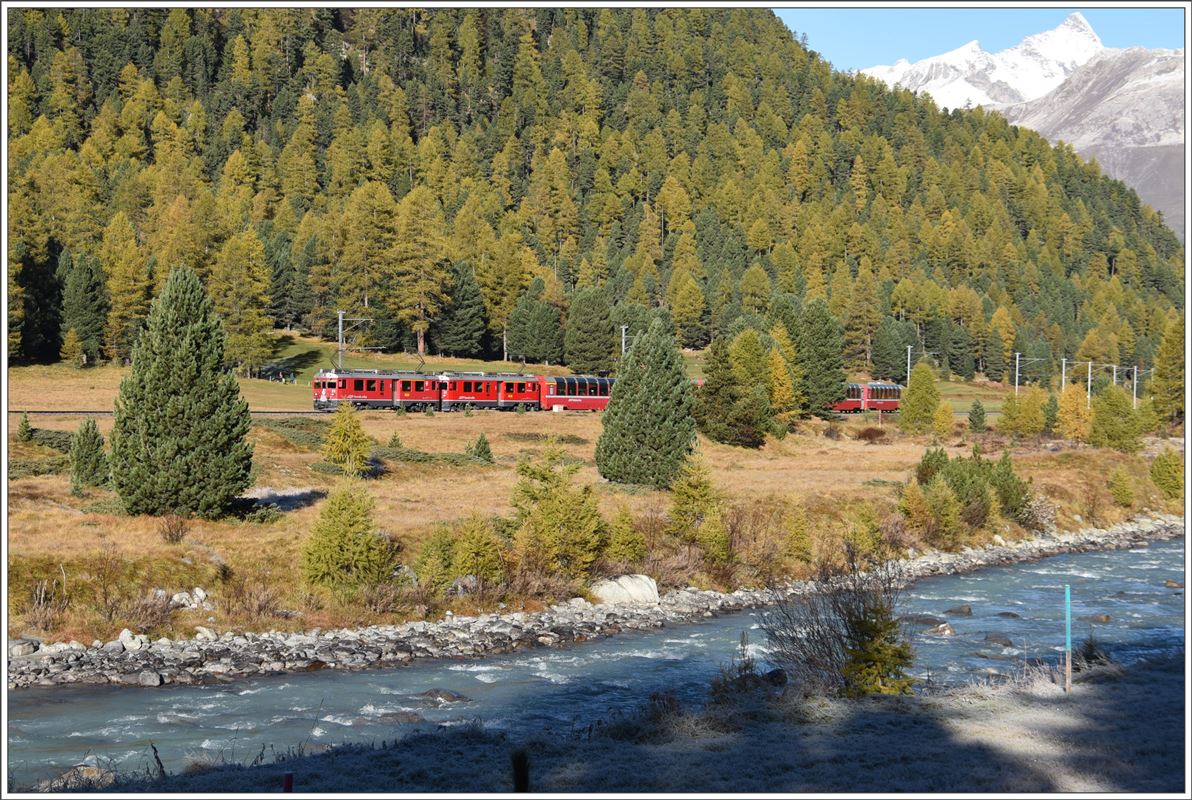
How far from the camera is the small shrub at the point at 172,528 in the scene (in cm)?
3012

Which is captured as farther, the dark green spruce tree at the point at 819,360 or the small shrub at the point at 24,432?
the dark green spruce tree at the point at 819,360

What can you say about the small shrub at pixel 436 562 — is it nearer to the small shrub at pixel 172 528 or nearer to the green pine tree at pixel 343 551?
the green pine tree at pixel 343 551

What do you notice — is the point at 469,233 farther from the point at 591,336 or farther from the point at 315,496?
the point at 315,496

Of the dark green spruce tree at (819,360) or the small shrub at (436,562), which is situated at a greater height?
the dark green spruce tree at (819,360)

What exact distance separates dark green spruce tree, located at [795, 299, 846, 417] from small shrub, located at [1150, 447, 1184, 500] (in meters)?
26.1

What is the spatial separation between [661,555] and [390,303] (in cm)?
6749

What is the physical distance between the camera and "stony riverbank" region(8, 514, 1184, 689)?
2323 centimetres

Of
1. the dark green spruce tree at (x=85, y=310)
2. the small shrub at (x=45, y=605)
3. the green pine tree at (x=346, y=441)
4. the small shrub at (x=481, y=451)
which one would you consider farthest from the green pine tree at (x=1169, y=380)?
the small shrub at (x=45, y=605)

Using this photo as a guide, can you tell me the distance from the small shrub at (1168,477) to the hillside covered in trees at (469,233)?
997 inches

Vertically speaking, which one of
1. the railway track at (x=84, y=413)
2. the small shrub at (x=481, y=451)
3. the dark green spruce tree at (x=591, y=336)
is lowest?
the small shrub at (x=481, y=451)

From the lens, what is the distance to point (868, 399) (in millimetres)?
97625

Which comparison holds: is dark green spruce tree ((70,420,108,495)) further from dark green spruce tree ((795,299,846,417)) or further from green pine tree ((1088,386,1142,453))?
green pine tree ((1088,386,1142,453))

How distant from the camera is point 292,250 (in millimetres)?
115375

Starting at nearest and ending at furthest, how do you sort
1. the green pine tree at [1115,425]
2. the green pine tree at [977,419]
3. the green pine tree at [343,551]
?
the green pine tree at [343,551] < the green pine tree at [1115,425] < the green pine tree at [977,419]
